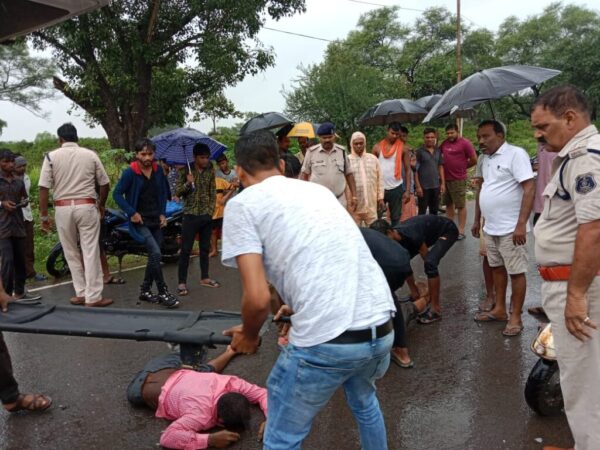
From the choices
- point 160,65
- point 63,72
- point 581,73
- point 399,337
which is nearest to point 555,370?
point 399,337

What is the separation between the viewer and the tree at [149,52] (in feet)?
48.8

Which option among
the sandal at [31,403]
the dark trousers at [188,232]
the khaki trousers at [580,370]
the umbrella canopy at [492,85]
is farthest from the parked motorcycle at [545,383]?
the dark trousers at [188,232]

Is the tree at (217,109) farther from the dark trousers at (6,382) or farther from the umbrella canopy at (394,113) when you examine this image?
the dark trousers at (6,382)

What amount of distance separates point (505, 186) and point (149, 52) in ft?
43.6

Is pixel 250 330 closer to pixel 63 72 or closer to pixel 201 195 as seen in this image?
pixel 201 195

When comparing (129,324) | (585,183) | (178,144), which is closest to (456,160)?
(178,144)

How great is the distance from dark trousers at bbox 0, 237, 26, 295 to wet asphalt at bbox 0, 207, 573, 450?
113 cm

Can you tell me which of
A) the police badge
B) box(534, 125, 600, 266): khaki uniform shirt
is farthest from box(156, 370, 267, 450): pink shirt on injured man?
the police badge

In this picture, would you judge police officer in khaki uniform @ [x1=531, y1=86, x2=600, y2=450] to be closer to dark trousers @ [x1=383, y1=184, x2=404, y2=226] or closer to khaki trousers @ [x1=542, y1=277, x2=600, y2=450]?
khaki trousers @ [x1=542, y1=277, x2=600, y2=450]

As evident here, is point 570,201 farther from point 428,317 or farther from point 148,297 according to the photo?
point 148,297

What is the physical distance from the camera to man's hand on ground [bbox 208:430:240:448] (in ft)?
9.84

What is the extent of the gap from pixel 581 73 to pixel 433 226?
1382 inches

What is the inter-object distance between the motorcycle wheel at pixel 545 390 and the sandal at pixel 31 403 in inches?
122

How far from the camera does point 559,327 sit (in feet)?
8.11
